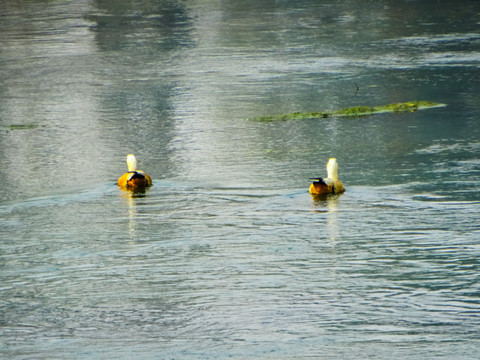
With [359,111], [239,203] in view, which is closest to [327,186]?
[239,203]

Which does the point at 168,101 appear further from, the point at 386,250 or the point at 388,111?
the point at 386,250

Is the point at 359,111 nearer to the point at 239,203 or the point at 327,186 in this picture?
the point at 327,186

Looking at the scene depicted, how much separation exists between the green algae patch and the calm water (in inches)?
17.3

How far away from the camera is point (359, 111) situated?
24578 millimetres

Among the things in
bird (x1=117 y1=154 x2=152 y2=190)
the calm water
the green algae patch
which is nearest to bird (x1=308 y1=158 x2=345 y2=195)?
the calm water

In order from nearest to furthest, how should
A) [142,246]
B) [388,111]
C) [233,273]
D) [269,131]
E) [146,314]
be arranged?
[146,314], [233,273], [142,246], [269,131], [388,111]

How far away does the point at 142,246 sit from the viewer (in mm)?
14508

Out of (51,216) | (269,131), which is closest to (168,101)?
(269,131)

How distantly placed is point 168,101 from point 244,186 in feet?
30.9

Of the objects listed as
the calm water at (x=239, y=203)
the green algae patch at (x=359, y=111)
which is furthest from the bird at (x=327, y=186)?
the green algae patch at (x=359, y=111)

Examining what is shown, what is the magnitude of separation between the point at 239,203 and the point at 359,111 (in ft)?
28.3

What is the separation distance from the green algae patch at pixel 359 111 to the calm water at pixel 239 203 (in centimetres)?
44

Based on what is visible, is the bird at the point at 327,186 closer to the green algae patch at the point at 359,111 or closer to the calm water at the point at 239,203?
the calm water at the point at 239,203

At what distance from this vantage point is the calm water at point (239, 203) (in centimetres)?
1100
